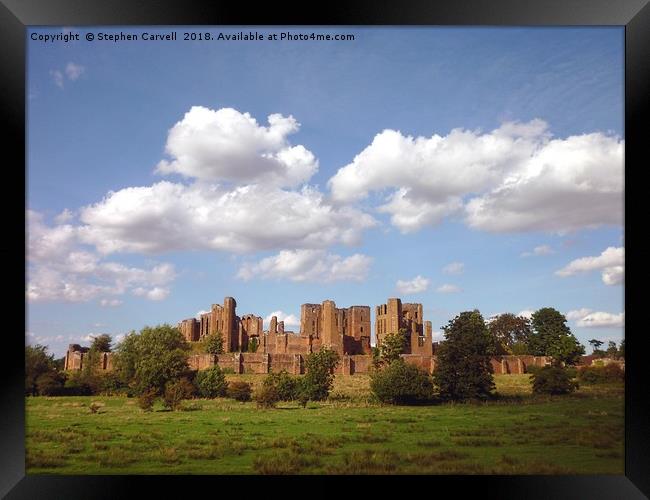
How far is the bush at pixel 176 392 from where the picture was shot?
16.8 meters

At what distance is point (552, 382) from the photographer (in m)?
17.1

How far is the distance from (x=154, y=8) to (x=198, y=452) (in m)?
9.30

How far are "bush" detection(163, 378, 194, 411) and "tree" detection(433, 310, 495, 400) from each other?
24.6ft

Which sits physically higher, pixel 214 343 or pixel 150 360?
pixel 150 360

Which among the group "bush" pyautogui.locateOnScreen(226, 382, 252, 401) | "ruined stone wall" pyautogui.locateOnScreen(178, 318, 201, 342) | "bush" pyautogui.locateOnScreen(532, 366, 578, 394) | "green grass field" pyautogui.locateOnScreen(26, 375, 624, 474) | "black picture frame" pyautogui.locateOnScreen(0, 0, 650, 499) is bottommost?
"green grass field" pyautogui.locateOnScreen(26, 375, 624, 474)

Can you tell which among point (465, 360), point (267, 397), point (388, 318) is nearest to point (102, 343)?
point (267, 397)

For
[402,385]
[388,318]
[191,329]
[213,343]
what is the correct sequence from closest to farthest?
[402,385] < [191,329] < [213,343] < [388,318]

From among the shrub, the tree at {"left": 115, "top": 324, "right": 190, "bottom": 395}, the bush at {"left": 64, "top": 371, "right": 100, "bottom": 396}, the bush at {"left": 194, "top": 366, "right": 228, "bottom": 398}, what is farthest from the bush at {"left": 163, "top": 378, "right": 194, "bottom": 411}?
the shrub

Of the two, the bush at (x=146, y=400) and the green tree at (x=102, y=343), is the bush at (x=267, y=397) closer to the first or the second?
the bush at (x=146, y=400)

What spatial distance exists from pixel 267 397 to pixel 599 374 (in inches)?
380

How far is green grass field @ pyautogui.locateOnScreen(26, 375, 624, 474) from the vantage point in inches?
493

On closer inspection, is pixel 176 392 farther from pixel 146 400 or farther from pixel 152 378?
pixel 152 378

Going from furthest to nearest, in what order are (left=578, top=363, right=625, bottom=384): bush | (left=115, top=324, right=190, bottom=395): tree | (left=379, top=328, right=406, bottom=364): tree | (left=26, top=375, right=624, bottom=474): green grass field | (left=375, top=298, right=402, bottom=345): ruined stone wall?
(left=375, top=298, right=402, bottom=345): ruined stone wall, (left=379, top=328, right=406, bottom=364): tree, (left=115, top=324, right=190, bottom=395): tree, (left=578, top=363, right=625, bottom=384): bush, (left=26, top=375, right=624, bottom=474): green grass field

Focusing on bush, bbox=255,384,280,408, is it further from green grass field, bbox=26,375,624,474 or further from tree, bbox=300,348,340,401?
tree, bbox=300,348,340,401
